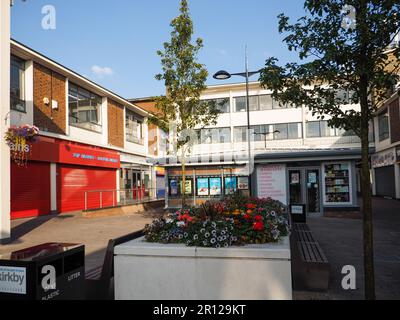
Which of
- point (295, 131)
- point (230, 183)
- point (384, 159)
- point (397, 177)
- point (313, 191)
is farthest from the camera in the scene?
point (295, 131)

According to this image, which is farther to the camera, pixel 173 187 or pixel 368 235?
pixel 173 187

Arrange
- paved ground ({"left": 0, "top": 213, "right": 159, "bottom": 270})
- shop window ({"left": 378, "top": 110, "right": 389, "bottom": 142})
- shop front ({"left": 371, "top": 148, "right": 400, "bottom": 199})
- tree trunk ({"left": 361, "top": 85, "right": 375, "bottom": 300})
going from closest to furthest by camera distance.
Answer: tree trunk ({"left": 361, "top": 85, "right": 375, "bottom": 300}) → paved ground ({"left": 0, "top": 213, "right": 159, "bottom": 270}) → shop front ({"left": 371, "top": 148, "right": 400, "bottom": 199}) → shop window ({"left": 378, "top": 110, "right": 389, "bottom": 142})

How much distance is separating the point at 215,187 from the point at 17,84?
10.5m

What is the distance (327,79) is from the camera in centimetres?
412

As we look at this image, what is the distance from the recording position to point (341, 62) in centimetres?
396

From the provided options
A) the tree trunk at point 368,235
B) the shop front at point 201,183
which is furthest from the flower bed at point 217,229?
the shop front at point 201,183

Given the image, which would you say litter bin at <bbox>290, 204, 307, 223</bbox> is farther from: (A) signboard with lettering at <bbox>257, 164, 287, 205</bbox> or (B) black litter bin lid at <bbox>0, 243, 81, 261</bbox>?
(B) black litter bin lid at <bbox>0, 243, 81, 261</bbox>

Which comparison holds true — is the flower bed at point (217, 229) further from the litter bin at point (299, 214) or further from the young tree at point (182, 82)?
the young tree at point (182, 82)

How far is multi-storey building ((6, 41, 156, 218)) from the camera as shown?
627 inches

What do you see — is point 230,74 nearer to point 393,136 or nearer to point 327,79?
point 327,79

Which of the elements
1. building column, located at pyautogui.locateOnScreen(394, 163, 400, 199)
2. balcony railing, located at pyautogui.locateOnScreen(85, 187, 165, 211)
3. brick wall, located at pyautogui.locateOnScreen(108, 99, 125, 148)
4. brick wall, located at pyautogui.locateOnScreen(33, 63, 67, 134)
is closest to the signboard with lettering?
balcony railing, located at pyautogui.locateOnScreen(85, 187, 165, 211)

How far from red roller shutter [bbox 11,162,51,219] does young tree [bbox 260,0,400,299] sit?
1431 centimetres

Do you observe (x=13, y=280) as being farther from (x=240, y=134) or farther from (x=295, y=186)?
(x=240, y=134)

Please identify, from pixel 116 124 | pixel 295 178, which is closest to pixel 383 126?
pixel 295 178
